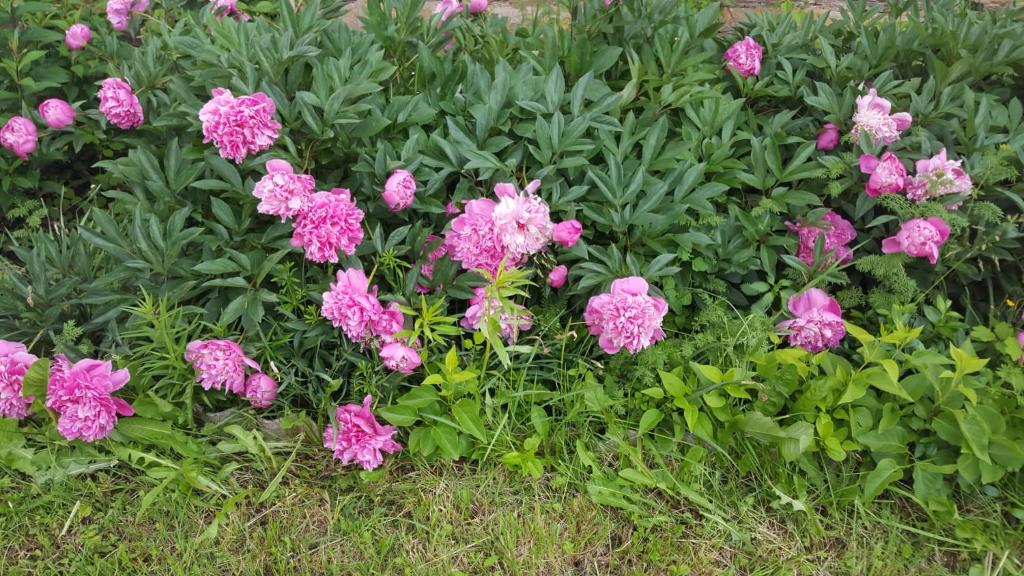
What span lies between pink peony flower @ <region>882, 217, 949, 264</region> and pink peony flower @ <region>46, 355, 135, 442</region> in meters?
2.17

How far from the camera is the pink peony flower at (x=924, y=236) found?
2.02m

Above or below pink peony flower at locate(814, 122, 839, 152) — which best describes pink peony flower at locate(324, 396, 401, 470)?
below

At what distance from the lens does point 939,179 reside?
2057mm

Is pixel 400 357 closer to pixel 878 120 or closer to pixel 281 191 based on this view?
pixel 281 191

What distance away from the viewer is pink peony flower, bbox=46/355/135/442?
182cm

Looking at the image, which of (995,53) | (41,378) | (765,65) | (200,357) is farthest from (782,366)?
(41,378)

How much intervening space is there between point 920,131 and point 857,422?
0.98 m

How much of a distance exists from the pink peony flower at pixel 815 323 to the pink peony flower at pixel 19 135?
2.53 meters

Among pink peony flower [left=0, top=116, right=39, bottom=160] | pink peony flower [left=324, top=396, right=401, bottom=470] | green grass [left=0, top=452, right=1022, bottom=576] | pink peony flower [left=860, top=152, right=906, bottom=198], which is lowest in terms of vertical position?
green grass [left=0, top=452, right=1022, bottom=576]

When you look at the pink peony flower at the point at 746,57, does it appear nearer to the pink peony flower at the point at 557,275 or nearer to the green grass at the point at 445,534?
the pink peony flower at the point at 557,275

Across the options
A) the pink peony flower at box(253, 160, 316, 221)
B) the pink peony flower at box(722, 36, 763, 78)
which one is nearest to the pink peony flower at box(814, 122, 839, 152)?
the pink peony flower at box(722, 36, 763, 78)

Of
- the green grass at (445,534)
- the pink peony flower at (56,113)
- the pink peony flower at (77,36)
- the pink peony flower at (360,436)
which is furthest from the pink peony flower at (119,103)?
the pink peony flower at (360,436)

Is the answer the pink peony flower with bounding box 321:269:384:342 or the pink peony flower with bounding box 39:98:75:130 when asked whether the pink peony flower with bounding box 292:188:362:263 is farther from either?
the pink peony flower with bounding box 39:98:75:130

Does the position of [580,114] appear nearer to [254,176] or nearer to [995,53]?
[254,176]
